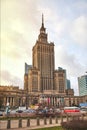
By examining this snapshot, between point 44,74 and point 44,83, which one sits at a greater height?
point 44,74

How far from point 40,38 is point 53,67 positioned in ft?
108

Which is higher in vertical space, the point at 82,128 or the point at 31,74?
the point at 31,74

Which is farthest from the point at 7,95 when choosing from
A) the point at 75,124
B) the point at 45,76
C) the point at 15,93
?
the point at 75,124

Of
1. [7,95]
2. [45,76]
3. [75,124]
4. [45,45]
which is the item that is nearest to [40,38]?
[45,45]

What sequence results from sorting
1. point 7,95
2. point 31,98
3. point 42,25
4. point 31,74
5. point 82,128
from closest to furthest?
point 82,128 → point 7,95 → point 31,98 → point 31,74 → point 42,25

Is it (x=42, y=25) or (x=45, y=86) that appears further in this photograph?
(x=42, y=25)

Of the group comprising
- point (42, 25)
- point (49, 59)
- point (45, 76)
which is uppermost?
point (42, 25)

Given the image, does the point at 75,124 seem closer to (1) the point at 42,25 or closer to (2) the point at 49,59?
(2) the point at 49,59

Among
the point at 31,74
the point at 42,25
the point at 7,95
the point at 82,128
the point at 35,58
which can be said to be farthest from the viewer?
the point at 42,25

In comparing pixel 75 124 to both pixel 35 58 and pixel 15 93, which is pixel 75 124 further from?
pixel 35 58

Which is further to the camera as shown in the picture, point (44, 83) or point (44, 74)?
point (44, 74)

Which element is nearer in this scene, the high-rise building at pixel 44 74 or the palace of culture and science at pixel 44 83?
the palace of culture and science at pixel 44 83

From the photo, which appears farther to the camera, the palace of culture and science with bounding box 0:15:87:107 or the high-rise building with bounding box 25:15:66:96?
the high-rise building with bounding box 25:15:66:96

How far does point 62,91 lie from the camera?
178625 millimetres
